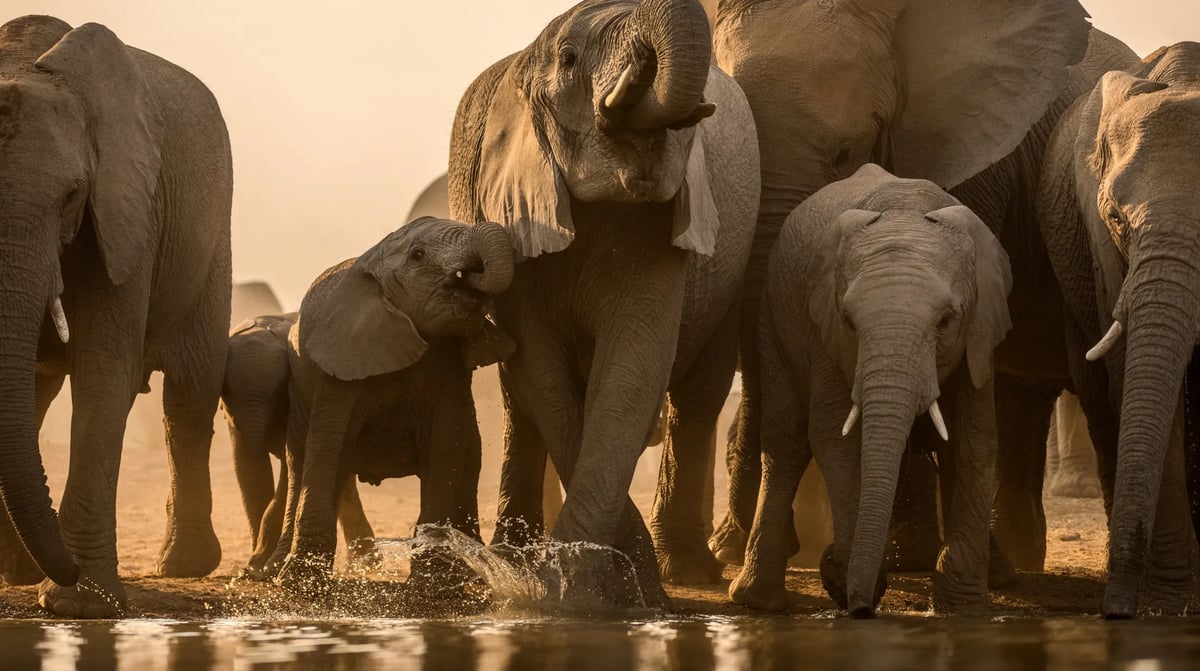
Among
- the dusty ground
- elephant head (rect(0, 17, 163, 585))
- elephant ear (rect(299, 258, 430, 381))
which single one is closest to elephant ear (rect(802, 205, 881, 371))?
the dusty ground

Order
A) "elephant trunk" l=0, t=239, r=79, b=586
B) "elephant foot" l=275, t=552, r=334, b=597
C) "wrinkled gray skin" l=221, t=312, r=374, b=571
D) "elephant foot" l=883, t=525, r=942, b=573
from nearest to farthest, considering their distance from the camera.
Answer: "elephant trunk" l=0, t=239, r=79, b=586 < "elephant foot" l=275, t=552, r=334, b=597 < "elephant foot" l=883, t=525, r=942, b=573 < "wrinkled gray skin" l=221, t=312, r=374, b=571

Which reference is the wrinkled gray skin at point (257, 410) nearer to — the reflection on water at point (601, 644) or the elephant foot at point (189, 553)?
the elephant foot at point (189, 553)

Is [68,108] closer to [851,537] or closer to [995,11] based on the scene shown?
[851,537]

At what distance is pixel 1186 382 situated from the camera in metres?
7.71

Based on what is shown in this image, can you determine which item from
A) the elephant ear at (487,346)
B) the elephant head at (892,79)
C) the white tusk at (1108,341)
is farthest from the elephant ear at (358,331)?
the white tusk at (1108,341)

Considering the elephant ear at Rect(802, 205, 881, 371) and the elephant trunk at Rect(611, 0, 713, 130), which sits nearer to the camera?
the elephant trunk at Rect(611, 0, 713, 130)

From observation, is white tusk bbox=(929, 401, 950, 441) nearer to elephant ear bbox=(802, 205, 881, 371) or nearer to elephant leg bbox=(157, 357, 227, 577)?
elephant ear bbox=(802, 205, 881, 371)

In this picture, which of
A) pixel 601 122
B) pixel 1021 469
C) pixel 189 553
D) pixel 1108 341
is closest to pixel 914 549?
pixel 1021 469

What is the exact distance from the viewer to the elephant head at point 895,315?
6887 mm

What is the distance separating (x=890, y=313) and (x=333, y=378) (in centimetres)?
245

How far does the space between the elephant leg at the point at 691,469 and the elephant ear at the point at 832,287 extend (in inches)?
53.5

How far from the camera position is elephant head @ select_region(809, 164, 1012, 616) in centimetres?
689

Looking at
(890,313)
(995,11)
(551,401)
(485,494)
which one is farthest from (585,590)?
(485,494)

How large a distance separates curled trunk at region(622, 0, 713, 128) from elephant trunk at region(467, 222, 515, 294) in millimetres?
984
